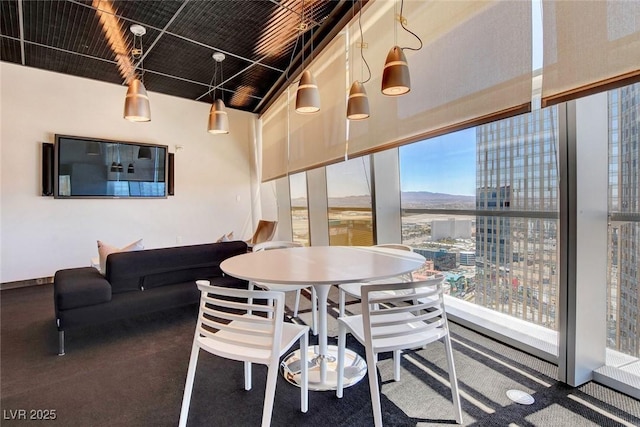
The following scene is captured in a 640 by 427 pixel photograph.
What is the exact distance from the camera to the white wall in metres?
4.29

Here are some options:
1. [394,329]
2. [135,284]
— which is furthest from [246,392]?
[135,284]

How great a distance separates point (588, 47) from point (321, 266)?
66.3 inches

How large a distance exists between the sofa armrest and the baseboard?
267cm

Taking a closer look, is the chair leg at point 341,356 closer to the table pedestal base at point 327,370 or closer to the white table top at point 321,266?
the table pedestal base at point 327,370

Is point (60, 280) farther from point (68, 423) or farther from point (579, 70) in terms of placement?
point (579, 70)

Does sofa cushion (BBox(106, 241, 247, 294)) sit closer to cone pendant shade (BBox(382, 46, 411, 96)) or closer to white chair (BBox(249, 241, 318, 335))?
white chair (BBox(249, 241, 318, 335))

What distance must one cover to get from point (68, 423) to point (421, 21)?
3420 millimetres

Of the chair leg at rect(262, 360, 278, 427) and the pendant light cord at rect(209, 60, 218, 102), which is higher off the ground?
the pendant light cord at rect(209, 60, 218, 102)

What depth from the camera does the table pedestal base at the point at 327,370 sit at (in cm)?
189

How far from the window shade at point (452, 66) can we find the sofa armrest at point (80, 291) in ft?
8.67

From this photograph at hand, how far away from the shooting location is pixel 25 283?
4375 millimetres

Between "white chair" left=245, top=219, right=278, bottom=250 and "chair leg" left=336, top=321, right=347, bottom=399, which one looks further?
"white chair" left=245, top=219, right=278, bottom=250

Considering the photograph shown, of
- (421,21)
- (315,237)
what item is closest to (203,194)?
(315,237)

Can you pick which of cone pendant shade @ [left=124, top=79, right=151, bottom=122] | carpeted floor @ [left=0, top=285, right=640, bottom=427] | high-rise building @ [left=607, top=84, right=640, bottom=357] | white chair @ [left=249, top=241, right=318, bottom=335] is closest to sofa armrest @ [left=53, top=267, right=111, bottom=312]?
carpeted floor @ [left=0, top=285, right=640, bottom=427]
